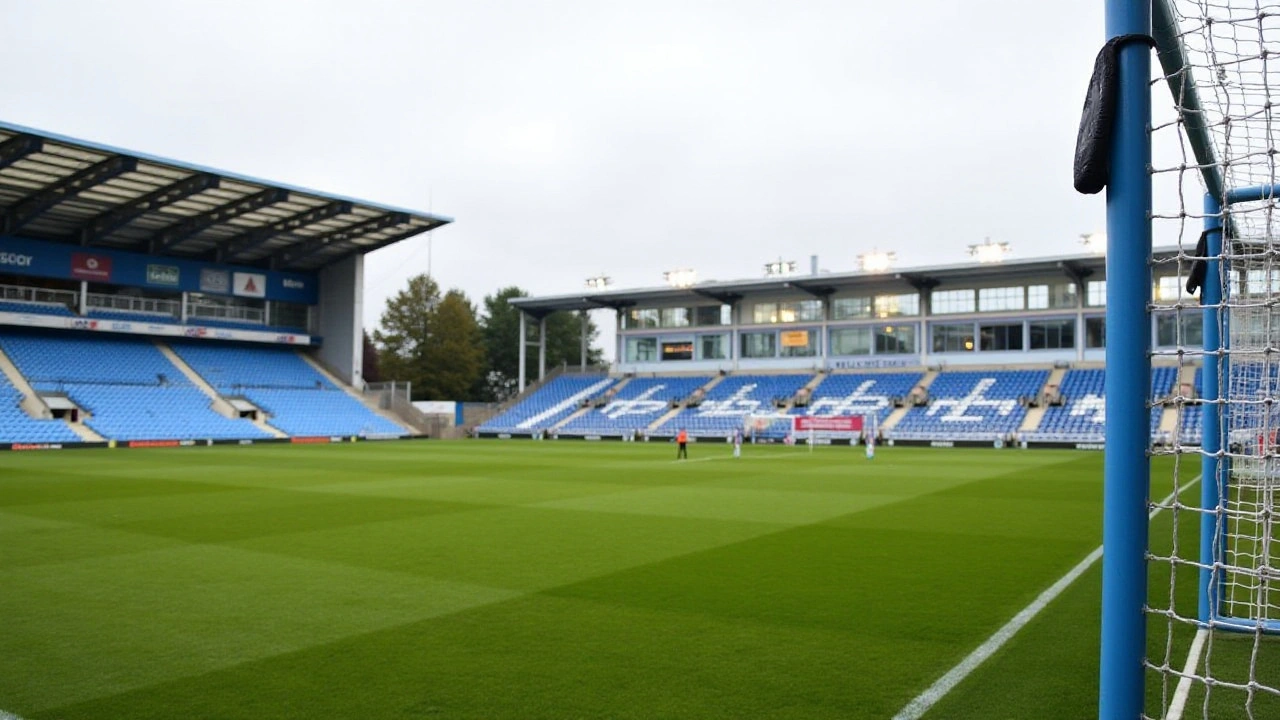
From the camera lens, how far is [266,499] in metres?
17.3

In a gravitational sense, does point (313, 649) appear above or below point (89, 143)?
below

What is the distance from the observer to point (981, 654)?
6.34 m

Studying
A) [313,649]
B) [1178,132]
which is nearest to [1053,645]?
[1178,132]

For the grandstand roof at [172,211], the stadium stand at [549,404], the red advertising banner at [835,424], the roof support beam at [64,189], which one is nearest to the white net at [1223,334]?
the red advertising banner at [835,424]

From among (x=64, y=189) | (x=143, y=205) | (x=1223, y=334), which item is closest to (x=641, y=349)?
(x=143, y=205)

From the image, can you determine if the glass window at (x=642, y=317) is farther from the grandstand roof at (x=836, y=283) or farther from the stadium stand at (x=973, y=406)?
the stadium stand at (x=973, y=406)

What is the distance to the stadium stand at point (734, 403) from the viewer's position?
5006 cm

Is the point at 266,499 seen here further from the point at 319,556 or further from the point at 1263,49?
the point at 1263,49

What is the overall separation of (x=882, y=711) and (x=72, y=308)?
5381 cm

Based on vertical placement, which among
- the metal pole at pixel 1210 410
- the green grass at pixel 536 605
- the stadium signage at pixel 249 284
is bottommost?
the green grass at pixel 536 605

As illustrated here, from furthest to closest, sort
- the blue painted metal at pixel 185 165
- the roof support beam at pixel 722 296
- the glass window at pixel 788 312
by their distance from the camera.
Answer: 1. the roof support beam at pixel 722 296
2. the glass window at pixel 788 312
3. the blue painted metal at pixel 185 165

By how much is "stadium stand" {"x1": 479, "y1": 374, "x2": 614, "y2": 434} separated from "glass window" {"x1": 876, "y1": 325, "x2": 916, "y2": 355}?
60.4 feet

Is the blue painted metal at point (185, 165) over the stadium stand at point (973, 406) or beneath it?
over

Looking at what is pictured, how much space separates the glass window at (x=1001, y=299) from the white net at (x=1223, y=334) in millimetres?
44693
